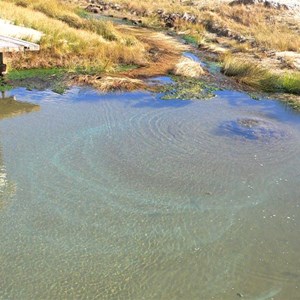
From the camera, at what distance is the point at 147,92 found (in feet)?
31.8

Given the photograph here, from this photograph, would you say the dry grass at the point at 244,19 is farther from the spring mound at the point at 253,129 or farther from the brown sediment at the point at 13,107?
the brown sediment at the point at 13,107

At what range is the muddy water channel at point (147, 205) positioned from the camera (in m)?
4.10

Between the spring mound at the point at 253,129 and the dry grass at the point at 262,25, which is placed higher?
the dry grass at the point at 262,25

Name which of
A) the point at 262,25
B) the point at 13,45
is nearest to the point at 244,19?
the point at 262,25

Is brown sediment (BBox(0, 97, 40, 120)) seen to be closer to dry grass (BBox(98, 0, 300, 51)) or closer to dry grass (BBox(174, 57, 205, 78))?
dry grass (BBox(174, 57, 205, 78))

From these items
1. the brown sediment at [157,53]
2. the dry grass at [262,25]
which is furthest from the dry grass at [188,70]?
the dry grass at [262,25]

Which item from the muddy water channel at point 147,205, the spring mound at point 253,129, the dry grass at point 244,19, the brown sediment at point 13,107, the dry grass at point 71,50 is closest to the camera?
the muddy water channel at point 147,205

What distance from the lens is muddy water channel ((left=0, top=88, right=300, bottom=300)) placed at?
4.10 m

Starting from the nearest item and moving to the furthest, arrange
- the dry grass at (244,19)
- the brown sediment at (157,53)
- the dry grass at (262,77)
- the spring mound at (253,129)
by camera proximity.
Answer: the spring mound at (253,129) < the dry grass at (262,77) < the brown sediment at (157,53) < the dry grass at (244,19)

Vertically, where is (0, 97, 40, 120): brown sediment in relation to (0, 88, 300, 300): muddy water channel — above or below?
above

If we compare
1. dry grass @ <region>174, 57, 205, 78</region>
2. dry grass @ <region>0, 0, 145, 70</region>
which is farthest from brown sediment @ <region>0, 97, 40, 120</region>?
dry grass @ <region>174, 57, 205, 78</region>

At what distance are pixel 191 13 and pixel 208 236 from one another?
A: 21.3 meters

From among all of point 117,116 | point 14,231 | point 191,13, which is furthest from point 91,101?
point 191,13

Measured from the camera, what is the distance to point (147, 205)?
5270 millimetres
